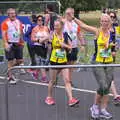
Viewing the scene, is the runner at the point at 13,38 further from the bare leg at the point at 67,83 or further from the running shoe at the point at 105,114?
the running shoe at the point at 105,114

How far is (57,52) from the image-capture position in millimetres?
9258

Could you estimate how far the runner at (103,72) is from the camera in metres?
7.25

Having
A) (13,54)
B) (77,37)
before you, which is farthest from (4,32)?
(77,37)

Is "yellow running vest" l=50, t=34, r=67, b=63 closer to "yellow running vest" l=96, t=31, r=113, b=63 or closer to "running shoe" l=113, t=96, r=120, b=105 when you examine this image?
"yellow running vest" l=96, t=31, r=113, b=63

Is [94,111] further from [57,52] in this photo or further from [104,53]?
[57,52]

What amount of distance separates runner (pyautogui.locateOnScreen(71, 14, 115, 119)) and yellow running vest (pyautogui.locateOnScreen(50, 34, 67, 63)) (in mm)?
917

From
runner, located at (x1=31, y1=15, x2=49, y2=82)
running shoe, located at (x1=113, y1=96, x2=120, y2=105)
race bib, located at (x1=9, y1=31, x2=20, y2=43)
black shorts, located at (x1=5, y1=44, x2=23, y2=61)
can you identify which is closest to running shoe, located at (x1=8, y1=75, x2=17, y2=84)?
running shoe, located at (x1=113, y1=96, x2=120, y2=105)

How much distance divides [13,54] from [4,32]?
0.56m

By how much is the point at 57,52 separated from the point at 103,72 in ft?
7.28

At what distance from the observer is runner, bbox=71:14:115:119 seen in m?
7.25

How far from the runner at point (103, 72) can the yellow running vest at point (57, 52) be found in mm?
917

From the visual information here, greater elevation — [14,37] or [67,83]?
[14,37]

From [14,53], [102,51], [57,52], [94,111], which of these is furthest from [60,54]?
[14,53]

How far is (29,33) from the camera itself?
40.5 feet
